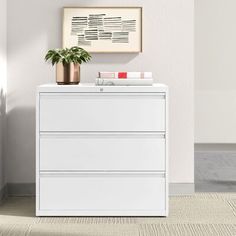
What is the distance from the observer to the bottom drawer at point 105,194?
396 centimetres

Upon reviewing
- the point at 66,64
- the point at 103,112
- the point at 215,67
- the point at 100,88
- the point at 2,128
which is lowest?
A: the point at 2,128

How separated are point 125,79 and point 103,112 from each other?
10.8 inches

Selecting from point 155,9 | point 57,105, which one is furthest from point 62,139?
point 155,9

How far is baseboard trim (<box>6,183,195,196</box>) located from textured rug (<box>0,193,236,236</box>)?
285mm

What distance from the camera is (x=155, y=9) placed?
4629 millimetres

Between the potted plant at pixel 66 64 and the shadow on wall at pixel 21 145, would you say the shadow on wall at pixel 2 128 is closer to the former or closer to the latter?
the shadow on wall at pixel 21 145

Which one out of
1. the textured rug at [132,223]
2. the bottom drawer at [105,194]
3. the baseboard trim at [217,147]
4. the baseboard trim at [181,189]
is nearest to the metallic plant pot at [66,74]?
the bottom drawer at [105,194]

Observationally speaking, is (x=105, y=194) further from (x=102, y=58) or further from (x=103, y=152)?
(x=102, y=58)

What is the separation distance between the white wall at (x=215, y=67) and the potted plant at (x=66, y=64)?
3.26 m

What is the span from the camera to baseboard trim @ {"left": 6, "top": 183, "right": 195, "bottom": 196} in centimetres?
467

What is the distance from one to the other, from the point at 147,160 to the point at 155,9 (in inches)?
51.1

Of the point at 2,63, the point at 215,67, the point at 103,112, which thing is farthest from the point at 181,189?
the point at 215,67

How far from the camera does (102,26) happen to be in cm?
459

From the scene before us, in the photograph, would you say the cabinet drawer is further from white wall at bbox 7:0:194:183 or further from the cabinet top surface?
white wall at bbox 7:0:194:183
